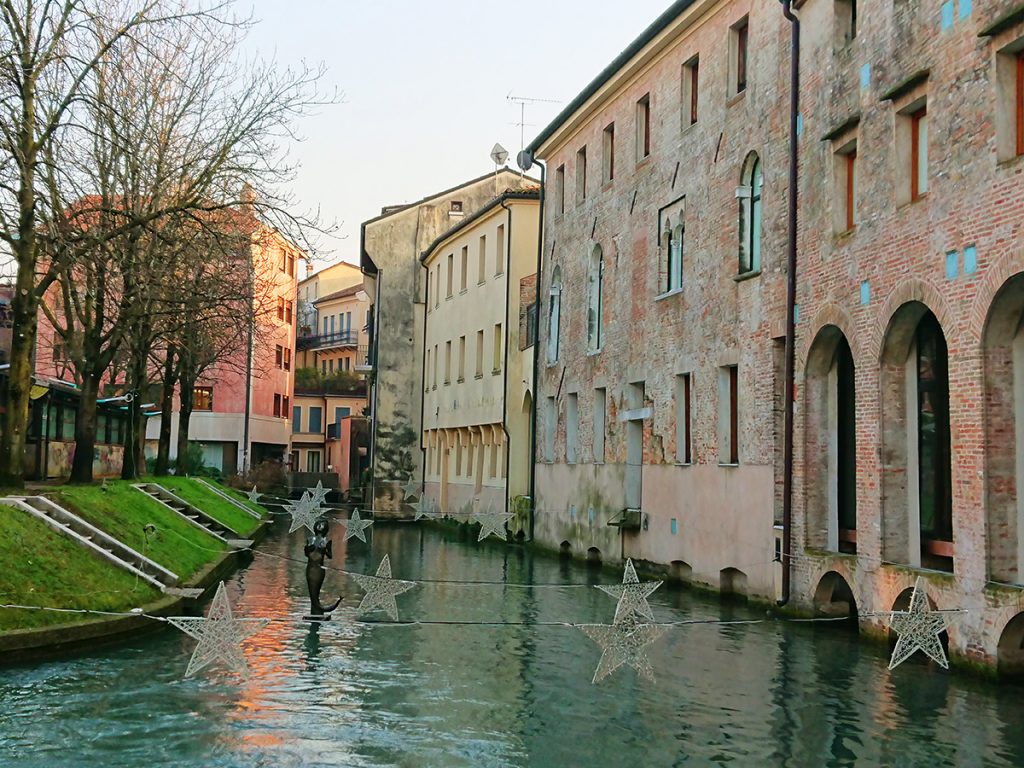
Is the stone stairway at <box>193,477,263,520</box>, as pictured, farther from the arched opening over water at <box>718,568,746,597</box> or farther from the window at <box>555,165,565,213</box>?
the arched opening over water at <box>718,568,746,597</box>

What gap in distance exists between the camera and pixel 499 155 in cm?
5175

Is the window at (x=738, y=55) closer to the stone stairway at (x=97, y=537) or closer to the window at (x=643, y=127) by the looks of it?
the window at (x=643, y=127)

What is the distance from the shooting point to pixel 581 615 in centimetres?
1919

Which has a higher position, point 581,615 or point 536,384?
point 536,384

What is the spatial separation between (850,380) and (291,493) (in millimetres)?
44762

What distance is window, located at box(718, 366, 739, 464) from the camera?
2169 cm

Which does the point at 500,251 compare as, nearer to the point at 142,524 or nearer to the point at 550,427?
the point at 550,427

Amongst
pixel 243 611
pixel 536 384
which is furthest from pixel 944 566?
pixel 536 384

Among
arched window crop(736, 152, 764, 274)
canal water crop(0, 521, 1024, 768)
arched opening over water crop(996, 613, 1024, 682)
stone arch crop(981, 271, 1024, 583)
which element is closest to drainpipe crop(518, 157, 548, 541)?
arched window crop(736, 152, 764, 274)

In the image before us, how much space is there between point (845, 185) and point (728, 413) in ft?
17.3

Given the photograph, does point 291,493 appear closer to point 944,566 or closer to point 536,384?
point 536,384

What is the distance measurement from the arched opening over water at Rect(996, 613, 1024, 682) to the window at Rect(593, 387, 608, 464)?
1618cm

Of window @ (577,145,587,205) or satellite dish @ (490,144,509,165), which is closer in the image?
window @ (577,145,587,205)

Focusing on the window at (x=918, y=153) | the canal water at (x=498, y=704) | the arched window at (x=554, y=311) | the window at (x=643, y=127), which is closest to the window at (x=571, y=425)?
the arched window at (x=554, y=311)
